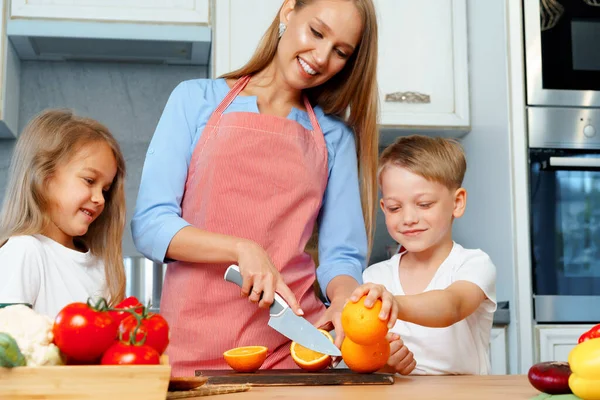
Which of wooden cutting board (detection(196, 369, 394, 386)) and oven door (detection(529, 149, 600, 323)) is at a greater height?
oven door (detection(529, 149, 600, 323))

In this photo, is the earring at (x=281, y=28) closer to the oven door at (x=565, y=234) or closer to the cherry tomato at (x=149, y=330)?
the cherry tomato at (x=149, y=330)

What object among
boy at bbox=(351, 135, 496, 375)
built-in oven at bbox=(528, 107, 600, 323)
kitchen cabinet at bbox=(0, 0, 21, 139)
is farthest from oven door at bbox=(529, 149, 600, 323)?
kitchen cabinet at bbox=(0, 0, 21, 139)

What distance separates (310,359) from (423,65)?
1.68m

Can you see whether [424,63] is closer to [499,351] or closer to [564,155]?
[564,155]

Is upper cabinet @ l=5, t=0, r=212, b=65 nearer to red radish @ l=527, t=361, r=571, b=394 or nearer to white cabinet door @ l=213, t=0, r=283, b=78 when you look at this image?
white cabinet door @ l=213, t=0, r=283, b=78

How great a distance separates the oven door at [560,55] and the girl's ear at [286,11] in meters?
1.10

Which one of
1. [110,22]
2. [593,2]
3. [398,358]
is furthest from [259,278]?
[593,2]

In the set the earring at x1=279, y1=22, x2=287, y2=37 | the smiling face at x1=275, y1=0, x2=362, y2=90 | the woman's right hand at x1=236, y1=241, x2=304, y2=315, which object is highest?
the earring at x1=279, y1=22, x2=287, y2=37

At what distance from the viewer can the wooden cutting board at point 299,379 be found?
3.22ft

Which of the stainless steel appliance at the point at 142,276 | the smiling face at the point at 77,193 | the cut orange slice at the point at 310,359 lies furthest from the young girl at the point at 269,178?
the stainless steel appliance at the point at 142,276

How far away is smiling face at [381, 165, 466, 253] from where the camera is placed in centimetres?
155

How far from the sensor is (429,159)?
1564mm

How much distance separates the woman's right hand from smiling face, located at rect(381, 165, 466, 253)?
0.47 meters

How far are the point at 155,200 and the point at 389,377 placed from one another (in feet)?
1.70
